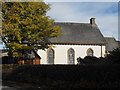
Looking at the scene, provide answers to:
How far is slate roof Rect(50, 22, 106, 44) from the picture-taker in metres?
39.2

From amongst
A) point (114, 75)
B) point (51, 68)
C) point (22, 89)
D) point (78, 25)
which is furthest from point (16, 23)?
point (78, 25)

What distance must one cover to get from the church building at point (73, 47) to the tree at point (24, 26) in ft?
44.7

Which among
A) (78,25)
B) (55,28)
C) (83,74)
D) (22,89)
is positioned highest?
(78,25)

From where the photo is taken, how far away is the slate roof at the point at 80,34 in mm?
39219

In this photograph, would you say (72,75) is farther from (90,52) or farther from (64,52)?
(90,52)

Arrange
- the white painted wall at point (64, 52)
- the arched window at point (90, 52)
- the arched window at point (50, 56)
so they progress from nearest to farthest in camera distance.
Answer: the white painted wall at point (64, 52) < the arched window at point (50, 56) < the arched window at point (90, 52)

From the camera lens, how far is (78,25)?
4428cm

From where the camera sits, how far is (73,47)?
3847 cm

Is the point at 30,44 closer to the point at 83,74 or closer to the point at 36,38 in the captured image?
the point at 36,38

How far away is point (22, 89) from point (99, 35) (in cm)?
3219

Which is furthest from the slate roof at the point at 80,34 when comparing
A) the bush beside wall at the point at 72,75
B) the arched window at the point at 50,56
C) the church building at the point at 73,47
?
the bush beside wall at the point at 72,75

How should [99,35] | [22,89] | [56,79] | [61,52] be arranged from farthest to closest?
[99,35]
[61,52]
[56,79]
[22,89]

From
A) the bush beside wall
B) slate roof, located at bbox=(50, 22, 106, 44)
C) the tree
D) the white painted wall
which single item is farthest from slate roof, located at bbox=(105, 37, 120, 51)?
the bush beside wall

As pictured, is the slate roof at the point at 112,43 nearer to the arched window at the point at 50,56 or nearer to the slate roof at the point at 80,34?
the slate roof at the point at 80,34
